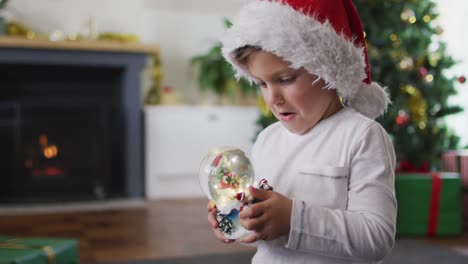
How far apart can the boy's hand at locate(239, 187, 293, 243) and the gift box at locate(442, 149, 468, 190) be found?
2387mm

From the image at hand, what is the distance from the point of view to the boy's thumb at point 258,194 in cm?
68

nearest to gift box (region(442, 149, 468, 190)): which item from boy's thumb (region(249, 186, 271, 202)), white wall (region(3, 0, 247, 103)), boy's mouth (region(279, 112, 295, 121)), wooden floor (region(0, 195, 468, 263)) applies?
wooden floor (region(0, 195, 468, 263))

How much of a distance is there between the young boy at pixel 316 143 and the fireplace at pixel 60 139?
2.96 m

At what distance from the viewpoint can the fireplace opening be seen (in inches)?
137

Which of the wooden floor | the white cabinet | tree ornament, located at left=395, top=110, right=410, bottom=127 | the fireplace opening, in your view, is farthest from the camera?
the white cabinet

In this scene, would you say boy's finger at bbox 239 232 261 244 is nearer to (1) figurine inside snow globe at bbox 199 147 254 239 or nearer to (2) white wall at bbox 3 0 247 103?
(1) figurine inside snow globe at bbox 199 147 254 239

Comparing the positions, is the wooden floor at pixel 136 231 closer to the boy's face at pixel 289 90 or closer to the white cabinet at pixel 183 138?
the white cabinet at pixel 183 138

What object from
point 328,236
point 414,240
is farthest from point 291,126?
point 414,240

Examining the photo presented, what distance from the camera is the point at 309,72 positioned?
76cm

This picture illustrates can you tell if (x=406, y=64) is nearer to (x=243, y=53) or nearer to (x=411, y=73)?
(x=411, y=73)

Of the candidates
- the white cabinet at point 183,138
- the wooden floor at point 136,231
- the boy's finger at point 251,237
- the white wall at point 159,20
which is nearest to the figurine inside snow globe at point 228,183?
the boy's finger at point 251,237

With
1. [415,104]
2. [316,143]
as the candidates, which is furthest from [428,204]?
Answer: [316,143]

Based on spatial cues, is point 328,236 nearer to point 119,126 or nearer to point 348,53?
point 348,53

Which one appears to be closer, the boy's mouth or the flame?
the boy's mouth
